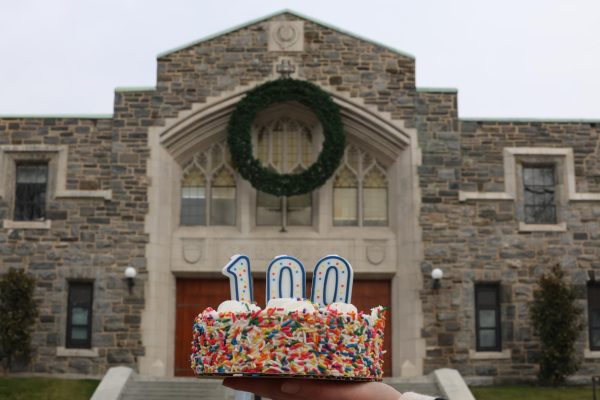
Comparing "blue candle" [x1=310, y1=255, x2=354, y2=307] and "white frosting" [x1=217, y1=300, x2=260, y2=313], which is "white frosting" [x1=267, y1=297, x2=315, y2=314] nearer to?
"white frosting" [x1=217, y1=300, x2=260, y2=313]

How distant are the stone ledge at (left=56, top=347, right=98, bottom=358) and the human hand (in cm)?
1382

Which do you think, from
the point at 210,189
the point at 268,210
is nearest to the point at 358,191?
the point at 268,210

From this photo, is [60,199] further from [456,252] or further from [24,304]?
[456,252]

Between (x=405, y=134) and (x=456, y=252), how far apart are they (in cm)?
249

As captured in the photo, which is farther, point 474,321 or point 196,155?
point 196,155

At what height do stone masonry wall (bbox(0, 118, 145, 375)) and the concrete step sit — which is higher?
stone masonry wall (bbox(0, 118, 145, 375))

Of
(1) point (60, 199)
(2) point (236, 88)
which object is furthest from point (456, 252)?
(1) point (60, 199)

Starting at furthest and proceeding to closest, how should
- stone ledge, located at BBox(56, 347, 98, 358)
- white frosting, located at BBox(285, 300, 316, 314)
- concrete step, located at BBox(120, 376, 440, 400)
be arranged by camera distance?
stone ledge, located at BBox(56, 347, 98, 358) < concrete step, located at BBox(120, 376, 440, 400) < white frosting, located at BBox(285, 300, 316, 314)

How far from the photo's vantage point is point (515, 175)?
689 inches

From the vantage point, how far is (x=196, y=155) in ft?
59.3

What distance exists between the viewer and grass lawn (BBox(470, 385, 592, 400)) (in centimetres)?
1552

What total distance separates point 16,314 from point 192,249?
3.50 metres

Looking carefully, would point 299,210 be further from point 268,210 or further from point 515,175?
point 515,175

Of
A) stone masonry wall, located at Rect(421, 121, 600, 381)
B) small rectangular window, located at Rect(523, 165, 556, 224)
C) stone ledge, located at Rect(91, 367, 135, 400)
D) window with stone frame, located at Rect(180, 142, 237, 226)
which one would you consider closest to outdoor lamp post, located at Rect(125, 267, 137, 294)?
stone ledge, located at Rect(91, 367, 135, 400)
